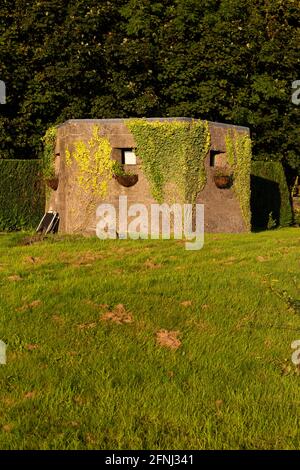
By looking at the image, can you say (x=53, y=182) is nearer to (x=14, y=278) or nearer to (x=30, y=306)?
(x=14, y=278)

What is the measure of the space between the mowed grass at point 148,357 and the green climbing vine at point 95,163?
7453 mm

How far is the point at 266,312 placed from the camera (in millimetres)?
7207

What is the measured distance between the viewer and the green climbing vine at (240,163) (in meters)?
18.8

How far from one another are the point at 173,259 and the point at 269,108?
19248 mm

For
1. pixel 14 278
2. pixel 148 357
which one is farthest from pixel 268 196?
pixel 148 357

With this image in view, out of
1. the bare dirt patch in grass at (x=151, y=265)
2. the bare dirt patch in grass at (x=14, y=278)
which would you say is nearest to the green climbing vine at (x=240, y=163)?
the bare dirt patch in grass at (x=151, y=265)

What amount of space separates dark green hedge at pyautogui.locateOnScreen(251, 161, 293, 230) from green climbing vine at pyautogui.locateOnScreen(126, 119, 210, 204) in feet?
27.1

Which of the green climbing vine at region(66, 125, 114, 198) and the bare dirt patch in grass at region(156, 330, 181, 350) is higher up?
the green climbing vine at region(66, 125, 114, 198)

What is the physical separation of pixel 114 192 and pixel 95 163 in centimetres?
119

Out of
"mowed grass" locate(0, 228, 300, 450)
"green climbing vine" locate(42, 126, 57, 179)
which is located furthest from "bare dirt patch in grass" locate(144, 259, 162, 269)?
"green climbing vine" locate(42, 126, 57, 179)

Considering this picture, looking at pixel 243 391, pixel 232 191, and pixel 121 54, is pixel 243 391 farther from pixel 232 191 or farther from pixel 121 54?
pixel 121 54

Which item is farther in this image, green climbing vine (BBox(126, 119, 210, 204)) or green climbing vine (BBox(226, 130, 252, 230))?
green climbing vine (BBox(226, 130, 252, 230))

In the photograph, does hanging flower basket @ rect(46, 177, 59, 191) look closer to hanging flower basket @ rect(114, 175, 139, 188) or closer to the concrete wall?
the concrete wall

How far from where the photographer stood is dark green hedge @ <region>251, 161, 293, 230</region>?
82.9ft
